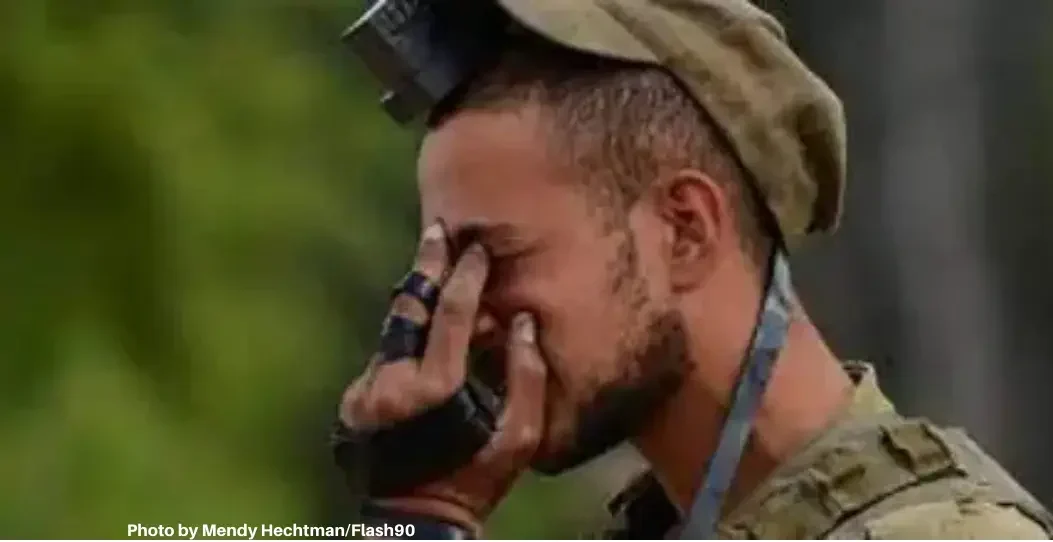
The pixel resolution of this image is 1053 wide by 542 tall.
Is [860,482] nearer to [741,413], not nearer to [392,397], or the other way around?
[741,413]

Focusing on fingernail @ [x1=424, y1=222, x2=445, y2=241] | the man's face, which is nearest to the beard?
the man's face

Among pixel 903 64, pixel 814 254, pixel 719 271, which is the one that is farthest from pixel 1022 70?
pixel 719 271

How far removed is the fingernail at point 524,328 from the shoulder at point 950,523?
185mm

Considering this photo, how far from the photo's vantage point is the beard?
855 millimetres

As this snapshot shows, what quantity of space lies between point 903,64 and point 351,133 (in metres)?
0.39

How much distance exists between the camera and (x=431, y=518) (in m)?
0.83

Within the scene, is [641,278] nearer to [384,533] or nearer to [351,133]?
[384,533]

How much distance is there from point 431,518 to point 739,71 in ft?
0.89

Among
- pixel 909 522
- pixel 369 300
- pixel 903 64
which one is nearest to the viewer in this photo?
pixel 909 522

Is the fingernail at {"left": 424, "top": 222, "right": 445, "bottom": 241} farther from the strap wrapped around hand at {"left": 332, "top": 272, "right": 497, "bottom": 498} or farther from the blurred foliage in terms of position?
the blurred foliage

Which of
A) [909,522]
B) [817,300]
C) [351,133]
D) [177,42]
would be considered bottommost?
[817,300]

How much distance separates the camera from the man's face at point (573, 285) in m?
0.85

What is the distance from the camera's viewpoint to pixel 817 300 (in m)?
1.16

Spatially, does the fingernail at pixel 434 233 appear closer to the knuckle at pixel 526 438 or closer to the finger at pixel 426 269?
the finger at pixel 426 269
